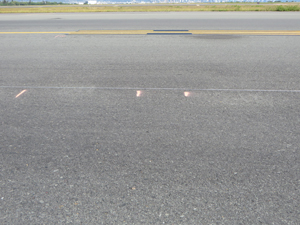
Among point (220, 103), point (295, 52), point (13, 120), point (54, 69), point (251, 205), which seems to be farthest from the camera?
point (295, 52)

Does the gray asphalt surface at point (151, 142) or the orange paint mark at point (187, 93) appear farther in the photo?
the orange paint mark at point (187, 93)

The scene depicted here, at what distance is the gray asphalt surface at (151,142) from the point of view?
2.38 m

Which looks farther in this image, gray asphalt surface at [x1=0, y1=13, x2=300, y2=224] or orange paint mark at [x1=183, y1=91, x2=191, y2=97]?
orange paint mark at [x1=183, y1=91, x2=191, y2=97]

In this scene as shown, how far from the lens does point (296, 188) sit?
2.57 metres

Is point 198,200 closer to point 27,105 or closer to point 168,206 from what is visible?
point 168,206

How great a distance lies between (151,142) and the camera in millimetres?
3365

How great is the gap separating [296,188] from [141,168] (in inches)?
60.9

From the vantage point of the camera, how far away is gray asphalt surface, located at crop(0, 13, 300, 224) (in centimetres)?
238

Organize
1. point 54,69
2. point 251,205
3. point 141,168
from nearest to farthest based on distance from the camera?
1. point 251,205
2. point 141,168
3. point 54,69

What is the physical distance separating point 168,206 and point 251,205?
2.43 ft

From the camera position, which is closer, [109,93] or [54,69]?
[109,93]

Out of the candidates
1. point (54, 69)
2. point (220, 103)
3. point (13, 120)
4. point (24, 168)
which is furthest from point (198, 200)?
point (54, 69)

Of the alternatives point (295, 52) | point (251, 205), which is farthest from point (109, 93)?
point (295, 52)

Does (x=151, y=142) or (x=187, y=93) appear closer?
(x=151, y=142)
